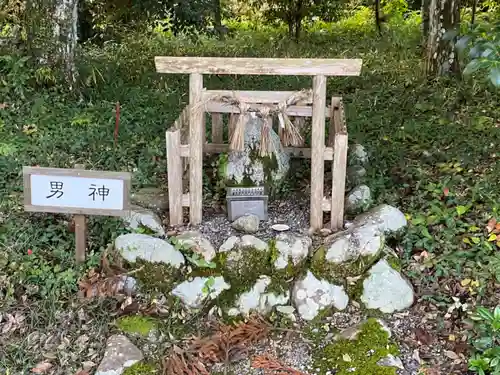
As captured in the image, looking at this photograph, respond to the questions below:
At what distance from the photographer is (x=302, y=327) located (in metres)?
3.42

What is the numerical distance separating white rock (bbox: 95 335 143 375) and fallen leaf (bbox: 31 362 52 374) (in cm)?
30

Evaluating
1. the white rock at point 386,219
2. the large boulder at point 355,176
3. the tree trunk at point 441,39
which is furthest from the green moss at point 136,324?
the tree trunk at point 441,39

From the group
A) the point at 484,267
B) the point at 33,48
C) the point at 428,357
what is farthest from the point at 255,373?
the point at 33,48

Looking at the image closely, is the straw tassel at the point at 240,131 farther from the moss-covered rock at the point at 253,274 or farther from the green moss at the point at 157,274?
the green moss at the point at 157,274

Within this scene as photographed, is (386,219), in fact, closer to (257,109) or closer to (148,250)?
(257,109)

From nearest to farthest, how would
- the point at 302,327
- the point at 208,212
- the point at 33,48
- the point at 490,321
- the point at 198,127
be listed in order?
the point at 490,321 < the point at 302,327 < the point at 198,127 < the point at 208,212 < the point at 33,48

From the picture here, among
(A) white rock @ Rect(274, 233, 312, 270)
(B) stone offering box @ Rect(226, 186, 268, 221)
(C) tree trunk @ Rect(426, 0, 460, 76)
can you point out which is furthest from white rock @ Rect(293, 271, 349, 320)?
(C) tree trunk @ Rect(426, 0, 460, 76)

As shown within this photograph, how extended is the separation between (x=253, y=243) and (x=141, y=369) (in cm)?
103

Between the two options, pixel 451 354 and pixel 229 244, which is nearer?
pixel 451 354

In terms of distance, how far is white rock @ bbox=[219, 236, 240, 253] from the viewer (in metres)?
3.64

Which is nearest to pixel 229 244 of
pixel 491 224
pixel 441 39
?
pixel 491 224

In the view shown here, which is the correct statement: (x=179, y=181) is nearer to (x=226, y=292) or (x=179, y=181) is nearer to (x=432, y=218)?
(x=226, y=292)

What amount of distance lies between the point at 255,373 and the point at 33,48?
4.48 m

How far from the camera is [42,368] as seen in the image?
316 cm
